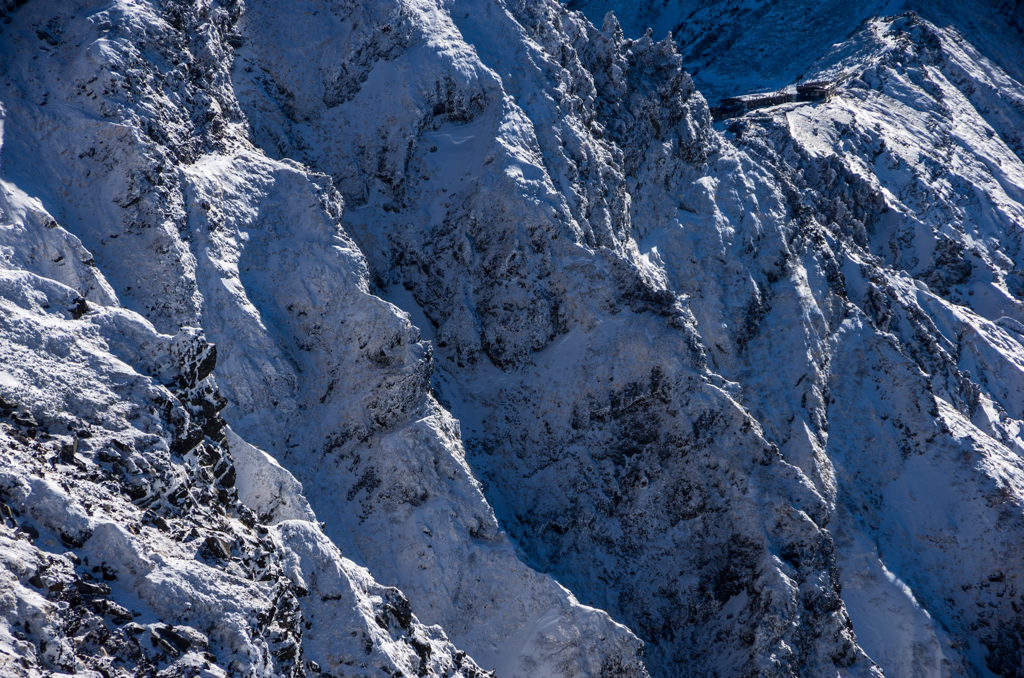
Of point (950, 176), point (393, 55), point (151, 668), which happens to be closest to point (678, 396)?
point (393, 55)

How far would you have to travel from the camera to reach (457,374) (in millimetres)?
26438

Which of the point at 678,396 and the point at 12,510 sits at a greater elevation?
the point at 678,396

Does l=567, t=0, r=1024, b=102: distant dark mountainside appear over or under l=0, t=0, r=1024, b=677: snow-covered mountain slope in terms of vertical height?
over

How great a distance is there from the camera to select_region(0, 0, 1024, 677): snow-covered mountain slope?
1498cm

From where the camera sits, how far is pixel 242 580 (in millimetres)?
14695

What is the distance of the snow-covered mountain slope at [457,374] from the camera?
590 inches

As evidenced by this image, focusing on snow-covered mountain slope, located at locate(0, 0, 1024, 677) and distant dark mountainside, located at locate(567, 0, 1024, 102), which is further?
distant dark mountainside, located at locate(567, 0, 1024, 102)

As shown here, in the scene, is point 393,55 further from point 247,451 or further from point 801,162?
point 801,162

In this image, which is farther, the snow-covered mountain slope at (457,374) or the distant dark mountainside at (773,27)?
the distant dark mountainside at (773,27)

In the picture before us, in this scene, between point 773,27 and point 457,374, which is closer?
point 457,374

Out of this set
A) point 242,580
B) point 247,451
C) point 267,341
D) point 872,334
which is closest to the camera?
point 242,580

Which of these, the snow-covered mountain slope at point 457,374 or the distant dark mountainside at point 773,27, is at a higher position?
the distant dark mountainside at point 773,27

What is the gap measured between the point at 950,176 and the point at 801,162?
41.3 ft

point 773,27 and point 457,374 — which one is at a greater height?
point 773,27
